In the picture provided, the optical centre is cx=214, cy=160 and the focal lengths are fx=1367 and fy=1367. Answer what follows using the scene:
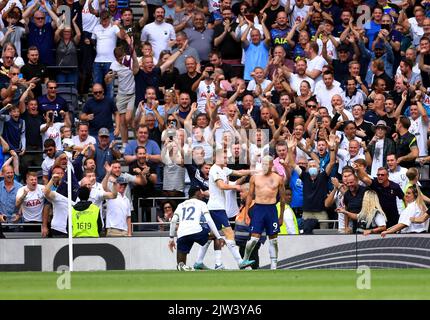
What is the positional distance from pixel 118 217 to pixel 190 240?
2220mm

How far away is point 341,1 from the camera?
110 feet

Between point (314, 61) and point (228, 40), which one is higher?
point (228, 40)

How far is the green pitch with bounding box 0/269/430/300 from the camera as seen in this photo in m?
19.8

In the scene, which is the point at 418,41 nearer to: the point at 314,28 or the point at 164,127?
the point at 314,28

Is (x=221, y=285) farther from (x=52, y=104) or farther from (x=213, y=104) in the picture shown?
(x=52, y=104)

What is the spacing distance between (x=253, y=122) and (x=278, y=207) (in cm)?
316

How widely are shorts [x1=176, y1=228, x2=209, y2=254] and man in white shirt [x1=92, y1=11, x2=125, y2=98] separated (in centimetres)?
682

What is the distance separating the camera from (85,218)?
26.2 metres

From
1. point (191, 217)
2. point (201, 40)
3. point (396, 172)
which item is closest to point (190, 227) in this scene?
point (191, 217)

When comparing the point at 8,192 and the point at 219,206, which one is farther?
the point at 8,192

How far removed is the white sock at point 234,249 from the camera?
82.5 ft

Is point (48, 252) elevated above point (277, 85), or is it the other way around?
point (277, 85)
